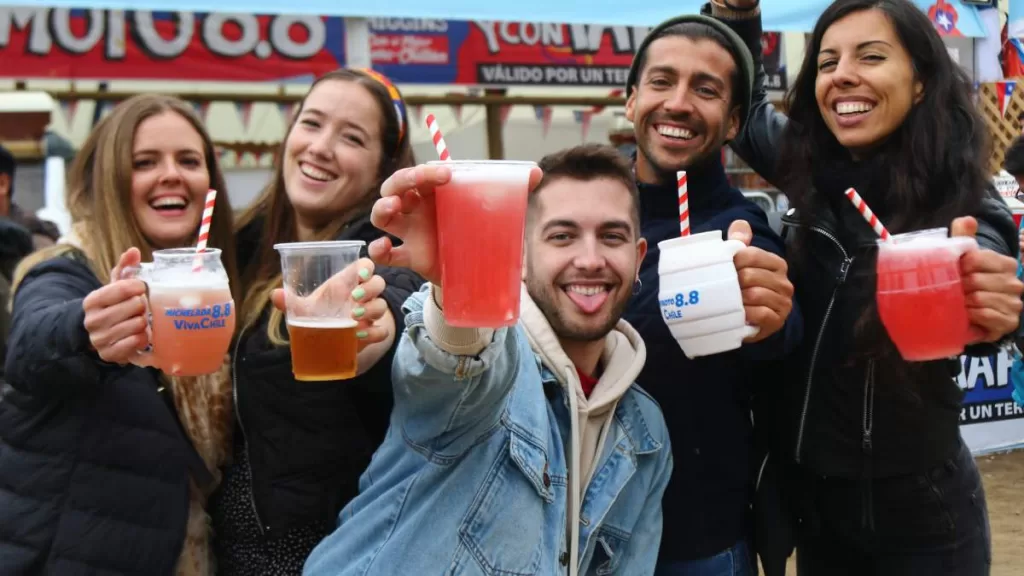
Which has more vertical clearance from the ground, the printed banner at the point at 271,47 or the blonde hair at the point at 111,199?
the printed banner at the point at 271,47

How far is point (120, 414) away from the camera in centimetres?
224

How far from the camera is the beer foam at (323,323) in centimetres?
200

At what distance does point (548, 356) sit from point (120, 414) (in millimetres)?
1124

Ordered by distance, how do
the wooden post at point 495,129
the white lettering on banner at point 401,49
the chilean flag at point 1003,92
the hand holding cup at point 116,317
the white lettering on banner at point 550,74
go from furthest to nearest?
the wooden post at point 495,129 → the chilean flag at point 1003,92 → the white lettering on banner at point 550,74 → the white lettering on banner at point 401,49 → the hand holding cup at point 116,317

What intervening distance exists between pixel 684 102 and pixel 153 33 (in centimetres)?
491

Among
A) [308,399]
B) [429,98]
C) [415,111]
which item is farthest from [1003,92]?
[308,399]

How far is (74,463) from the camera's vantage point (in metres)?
2.17

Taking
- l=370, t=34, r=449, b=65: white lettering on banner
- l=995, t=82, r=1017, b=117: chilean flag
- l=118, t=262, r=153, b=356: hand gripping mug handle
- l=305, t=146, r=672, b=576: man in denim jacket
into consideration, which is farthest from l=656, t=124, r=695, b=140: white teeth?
l=995, t=82, r=1017, b=117: chilean flag

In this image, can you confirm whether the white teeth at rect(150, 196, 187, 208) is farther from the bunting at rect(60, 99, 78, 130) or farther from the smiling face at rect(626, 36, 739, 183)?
the bunting at rect(60, 99, 78, 130)

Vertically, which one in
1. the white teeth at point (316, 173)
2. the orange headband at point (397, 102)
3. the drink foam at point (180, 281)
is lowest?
the drink foam at point (180, 281)

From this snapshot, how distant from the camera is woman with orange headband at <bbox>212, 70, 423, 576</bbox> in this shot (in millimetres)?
2309

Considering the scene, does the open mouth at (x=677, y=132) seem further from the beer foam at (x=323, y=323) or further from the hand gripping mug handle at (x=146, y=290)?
the hand gripping mug handle at (x=146, y=290)

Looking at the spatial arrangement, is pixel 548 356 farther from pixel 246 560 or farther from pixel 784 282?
pixel 246 560

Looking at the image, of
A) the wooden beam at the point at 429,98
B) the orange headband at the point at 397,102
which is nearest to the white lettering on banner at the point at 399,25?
the wooden beam at the point at 429,98
